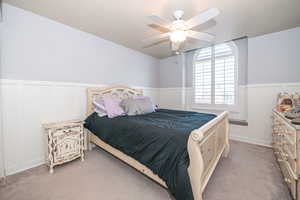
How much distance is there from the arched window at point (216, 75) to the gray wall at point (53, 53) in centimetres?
214

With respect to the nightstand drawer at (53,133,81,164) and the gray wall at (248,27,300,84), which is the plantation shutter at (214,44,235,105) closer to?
the gray wall at (248,27,300,84)

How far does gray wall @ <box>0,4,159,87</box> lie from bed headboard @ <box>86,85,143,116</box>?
177 mm

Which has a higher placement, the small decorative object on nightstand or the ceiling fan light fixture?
the ceiling fan light fixture

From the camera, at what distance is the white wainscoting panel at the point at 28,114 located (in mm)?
1874

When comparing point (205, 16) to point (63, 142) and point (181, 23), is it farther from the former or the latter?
point (63, 142)

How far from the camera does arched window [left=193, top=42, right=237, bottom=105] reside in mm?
3291

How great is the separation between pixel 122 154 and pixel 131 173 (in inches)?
11.7

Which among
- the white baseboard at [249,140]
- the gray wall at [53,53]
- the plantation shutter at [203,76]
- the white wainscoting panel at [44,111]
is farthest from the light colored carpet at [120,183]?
the plantation shutter at [203,76]

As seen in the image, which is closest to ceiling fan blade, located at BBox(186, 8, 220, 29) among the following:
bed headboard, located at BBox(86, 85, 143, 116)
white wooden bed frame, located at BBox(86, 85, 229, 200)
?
white wooden bed frame, located at BBox(86, 85, 229, 200)

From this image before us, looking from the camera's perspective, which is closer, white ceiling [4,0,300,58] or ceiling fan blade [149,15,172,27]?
ceiling fan blade [149,15,172,27]

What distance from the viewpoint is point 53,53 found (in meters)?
2.30

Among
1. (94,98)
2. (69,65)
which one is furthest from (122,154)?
(69,65)

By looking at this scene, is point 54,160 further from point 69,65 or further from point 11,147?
point 69,65

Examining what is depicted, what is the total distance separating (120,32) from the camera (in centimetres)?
277
